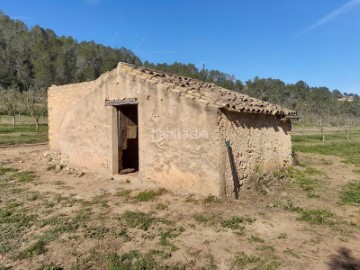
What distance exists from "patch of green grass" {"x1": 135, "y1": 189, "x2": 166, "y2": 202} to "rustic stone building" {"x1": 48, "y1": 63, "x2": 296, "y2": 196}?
30 centimetres

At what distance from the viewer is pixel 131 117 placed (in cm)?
997

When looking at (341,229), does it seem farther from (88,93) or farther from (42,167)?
(42,167)

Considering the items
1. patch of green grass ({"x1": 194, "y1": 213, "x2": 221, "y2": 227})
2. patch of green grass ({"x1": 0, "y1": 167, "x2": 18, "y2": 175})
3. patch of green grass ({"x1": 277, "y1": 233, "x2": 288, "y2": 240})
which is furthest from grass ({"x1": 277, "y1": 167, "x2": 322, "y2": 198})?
patch of green grass ({"x1": 0, "y1": 167, "x2": 18, "y2": 175})

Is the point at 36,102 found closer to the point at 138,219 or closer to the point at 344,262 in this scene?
the point at 138,219

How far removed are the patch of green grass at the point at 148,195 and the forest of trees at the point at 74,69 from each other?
4237 centimetres

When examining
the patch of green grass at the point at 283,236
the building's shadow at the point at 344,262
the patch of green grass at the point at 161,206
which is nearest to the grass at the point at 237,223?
the patch of green grass at the point at 283,236

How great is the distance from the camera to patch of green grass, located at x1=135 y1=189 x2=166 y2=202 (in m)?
7.33

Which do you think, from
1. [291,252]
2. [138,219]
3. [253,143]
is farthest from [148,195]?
[291,252]

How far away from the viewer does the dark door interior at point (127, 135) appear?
30.8ft

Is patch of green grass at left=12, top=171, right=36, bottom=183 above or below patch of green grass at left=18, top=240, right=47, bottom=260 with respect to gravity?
above

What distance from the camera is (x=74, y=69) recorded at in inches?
2542

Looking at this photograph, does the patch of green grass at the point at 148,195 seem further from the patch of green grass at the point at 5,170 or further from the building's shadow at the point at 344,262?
the patch of green grass at the point at 5,170

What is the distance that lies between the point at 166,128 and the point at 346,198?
4.76 m

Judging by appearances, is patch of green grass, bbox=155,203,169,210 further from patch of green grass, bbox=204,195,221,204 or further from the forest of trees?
the forest of trees
